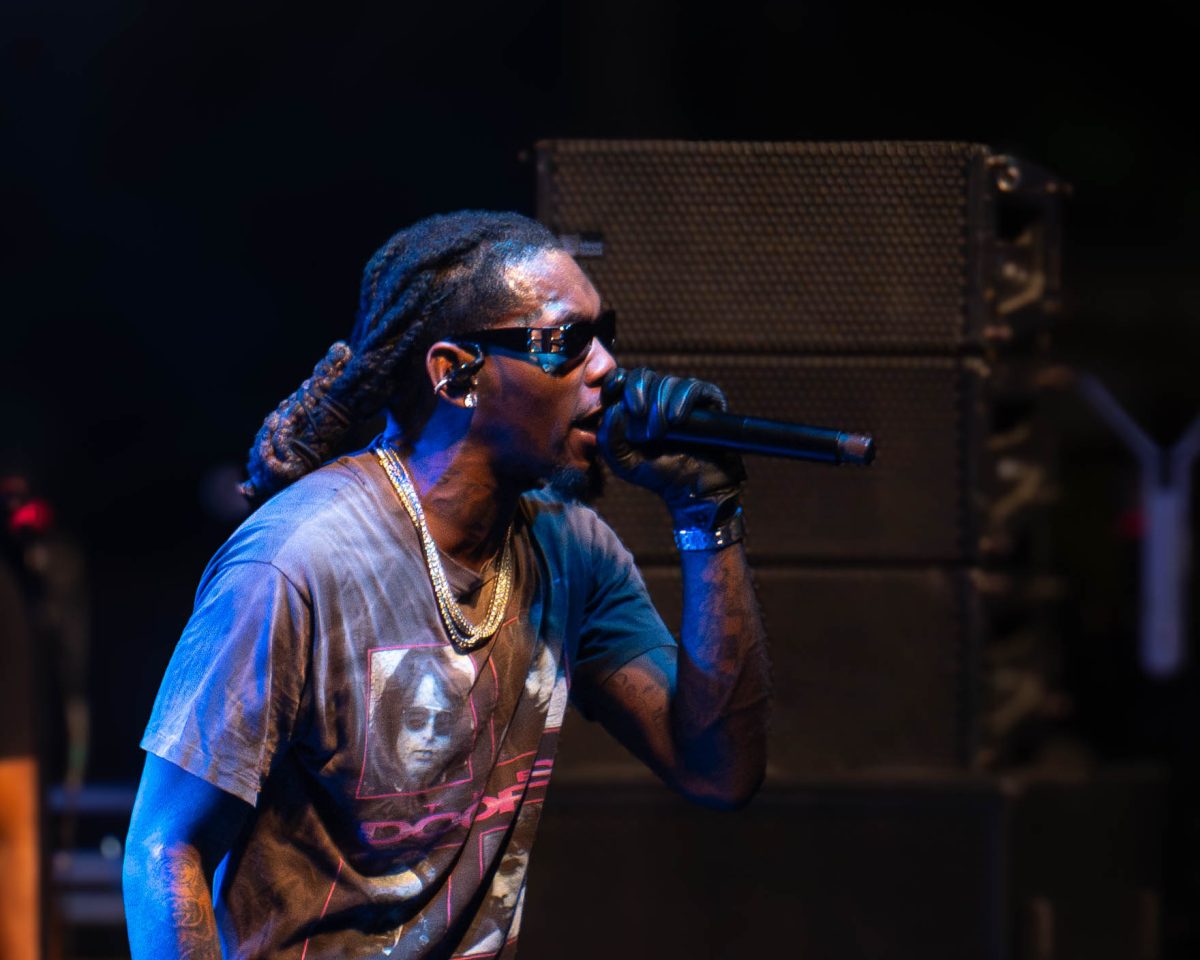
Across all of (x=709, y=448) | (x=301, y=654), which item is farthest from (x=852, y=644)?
(x=301, y=654)

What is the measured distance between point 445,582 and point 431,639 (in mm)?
78

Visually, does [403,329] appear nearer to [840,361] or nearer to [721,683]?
[721,683]

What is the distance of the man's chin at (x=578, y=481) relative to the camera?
195 cm

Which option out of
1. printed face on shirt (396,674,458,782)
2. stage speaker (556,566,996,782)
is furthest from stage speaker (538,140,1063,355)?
printed face on shirt (396,674,458,782)

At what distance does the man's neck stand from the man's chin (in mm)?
53

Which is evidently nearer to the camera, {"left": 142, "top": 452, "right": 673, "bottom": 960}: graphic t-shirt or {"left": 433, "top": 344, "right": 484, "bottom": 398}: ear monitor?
{"left": 142, "top": 452, "right": 673, "bottom": 960}: graphic t-shirt

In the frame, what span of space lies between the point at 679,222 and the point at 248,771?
1731 mm

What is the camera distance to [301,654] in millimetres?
1744

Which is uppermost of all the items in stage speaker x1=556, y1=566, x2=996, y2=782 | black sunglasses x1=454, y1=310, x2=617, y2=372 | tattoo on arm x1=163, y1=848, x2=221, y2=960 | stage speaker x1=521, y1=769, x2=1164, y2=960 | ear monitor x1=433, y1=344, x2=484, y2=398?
black sunglasses x1=454, y1=310, x2=617, y2=372

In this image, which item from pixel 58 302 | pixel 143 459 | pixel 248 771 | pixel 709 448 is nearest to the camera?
pixel 248 771

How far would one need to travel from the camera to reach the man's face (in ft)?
6.34

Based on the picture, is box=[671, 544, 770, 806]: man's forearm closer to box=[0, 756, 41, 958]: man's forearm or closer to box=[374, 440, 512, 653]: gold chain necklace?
box=[374, 440, 512, 653]: gold chain necklace

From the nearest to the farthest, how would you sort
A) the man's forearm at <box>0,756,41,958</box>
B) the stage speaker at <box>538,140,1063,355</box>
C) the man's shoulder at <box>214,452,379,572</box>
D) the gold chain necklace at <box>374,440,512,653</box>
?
the man's shoulder at <box>214,452,379,572</box> → the gold chain necklace at <box>374,440,512,653</box> → the stage speaker at <box>538,140,1063,355</box> → the man's forearm at <box>0,756,41,958</box>

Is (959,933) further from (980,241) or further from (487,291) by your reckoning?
(487,291)
